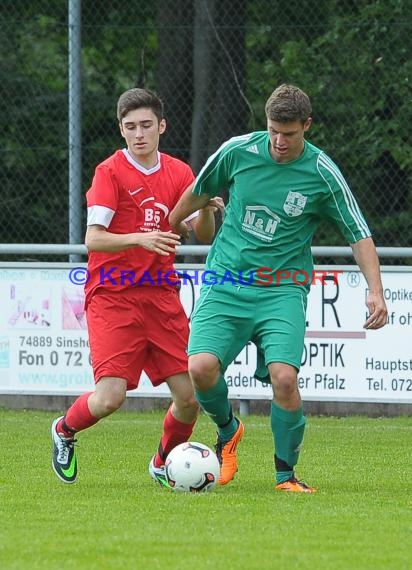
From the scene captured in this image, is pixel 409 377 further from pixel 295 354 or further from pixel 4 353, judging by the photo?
Result: pixel 295 354

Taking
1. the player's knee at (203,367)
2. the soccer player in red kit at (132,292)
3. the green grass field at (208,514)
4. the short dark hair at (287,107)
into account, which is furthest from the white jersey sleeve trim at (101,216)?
the green grass field at (208,514)

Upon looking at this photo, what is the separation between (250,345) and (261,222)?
4580 millimetres

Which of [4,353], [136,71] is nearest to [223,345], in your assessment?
[4,353]

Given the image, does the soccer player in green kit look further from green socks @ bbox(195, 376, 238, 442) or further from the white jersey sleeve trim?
the white jersey sleeve trim

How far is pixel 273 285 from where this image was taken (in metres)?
7.02

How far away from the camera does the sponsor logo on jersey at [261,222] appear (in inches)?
274

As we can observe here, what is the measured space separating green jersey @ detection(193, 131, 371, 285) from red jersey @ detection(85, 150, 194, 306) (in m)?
0.35

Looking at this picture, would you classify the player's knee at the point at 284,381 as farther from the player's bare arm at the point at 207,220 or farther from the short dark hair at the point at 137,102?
the short dark hair at the point at 137,102

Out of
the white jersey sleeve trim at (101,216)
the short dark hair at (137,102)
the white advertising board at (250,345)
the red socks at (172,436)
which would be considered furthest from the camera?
the white advertising board at (250,345)

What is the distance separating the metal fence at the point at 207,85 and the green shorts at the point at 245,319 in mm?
5545

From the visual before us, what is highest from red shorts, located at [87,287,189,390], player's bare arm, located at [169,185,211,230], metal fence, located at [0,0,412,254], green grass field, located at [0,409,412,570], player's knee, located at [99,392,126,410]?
metal fence, located at [0,0,412,254]

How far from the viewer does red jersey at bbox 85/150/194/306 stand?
7.23m

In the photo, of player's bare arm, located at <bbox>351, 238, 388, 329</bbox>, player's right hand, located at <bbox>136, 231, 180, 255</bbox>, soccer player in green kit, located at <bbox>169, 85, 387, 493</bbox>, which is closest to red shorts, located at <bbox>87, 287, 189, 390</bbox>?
soccer player in green kit, located at <bbox>169, 85, 387, 493</bbox>

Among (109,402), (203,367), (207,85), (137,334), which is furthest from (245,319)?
(207,85)
